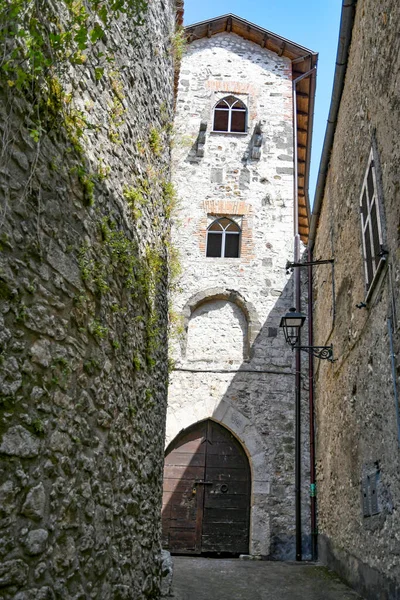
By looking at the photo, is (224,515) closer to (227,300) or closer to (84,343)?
(227,300)

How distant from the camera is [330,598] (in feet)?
17.1

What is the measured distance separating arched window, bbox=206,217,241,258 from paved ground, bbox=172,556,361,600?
5002 mm

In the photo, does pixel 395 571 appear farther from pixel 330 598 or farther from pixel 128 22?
pixel 128 22

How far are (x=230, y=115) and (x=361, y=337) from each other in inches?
278

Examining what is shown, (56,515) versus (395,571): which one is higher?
(56,515)

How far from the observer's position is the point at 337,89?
721cm

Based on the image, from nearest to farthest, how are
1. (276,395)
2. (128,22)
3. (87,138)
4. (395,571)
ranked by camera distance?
1. (87,138)
2. (395,571)
3. (128,22)
4. (276,395)

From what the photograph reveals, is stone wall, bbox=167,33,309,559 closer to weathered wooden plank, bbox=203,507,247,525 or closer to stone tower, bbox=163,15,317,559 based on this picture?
stone tower, bbox=163,15,317,559

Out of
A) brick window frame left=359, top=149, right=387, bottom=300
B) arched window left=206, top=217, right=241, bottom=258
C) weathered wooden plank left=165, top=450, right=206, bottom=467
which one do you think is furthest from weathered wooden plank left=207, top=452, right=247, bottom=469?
brick window frame left=359, top=149, right=387, bottom=300

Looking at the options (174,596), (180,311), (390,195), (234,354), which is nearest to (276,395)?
(234,354)

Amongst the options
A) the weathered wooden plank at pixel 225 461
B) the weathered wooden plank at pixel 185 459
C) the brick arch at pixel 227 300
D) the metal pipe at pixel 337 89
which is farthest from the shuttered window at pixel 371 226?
the weathered wooden plank at pixel 185 459

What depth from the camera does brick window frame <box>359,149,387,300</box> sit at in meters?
4.74

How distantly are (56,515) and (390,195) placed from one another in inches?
132

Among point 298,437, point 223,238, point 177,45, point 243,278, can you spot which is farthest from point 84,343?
point 223,238
